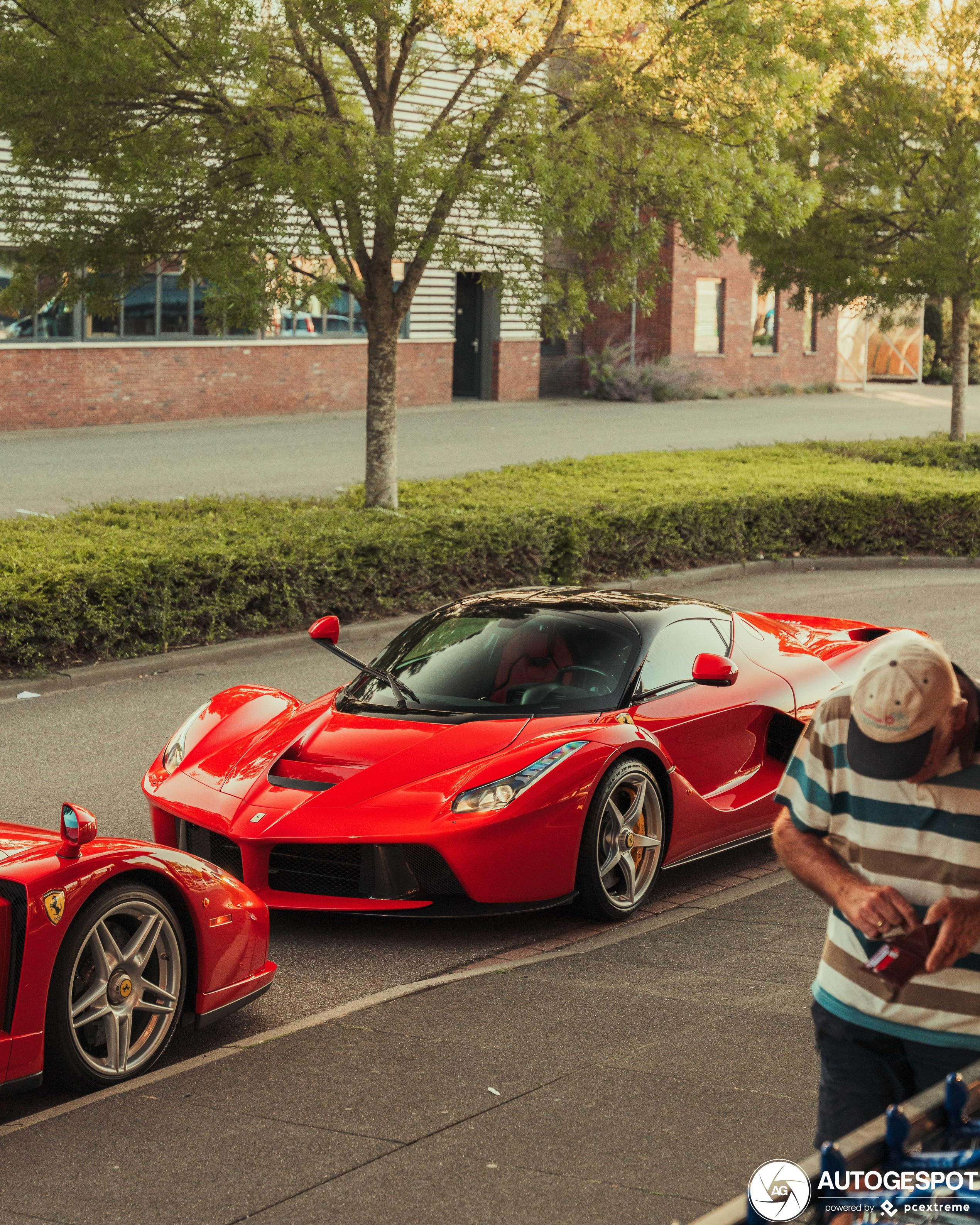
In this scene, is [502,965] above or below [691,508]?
below

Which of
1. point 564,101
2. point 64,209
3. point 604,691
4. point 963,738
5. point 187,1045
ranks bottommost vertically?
point 187,1045

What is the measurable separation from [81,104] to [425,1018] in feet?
35.9

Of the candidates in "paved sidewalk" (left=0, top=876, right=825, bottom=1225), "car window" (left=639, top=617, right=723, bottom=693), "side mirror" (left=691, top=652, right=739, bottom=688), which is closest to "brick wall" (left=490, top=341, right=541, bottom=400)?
"car window" (left=639, top=617, right=723, bottom=693)

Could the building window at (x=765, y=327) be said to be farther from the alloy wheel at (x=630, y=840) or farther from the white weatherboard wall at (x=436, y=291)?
the alloy wheel at (x=630, y=840)

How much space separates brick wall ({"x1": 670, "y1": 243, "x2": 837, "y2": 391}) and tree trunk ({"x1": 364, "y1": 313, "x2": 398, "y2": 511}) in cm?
2441

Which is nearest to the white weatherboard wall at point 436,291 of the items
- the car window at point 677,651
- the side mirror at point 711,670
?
the car window at point 677,651

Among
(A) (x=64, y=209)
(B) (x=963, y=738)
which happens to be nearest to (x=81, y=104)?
(A) (x=64, y=209)

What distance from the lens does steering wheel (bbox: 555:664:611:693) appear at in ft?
23.1

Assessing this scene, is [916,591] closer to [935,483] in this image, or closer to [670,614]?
[935,483]

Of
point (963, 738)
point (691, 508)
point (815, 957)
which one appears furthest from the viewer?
point (691, 508)

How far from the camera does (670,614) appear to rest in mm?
7547

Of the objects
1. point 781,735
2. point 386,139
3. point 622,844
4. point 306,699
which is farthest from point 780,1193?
point 386,139

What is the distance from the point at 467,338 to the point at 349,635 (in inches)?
991

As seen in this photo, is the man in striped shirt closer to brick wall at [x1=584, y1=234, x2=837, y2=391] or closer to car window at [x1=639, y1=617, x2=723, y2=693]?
car window at [x1=639, y1=617, x2=723, y2=693]
